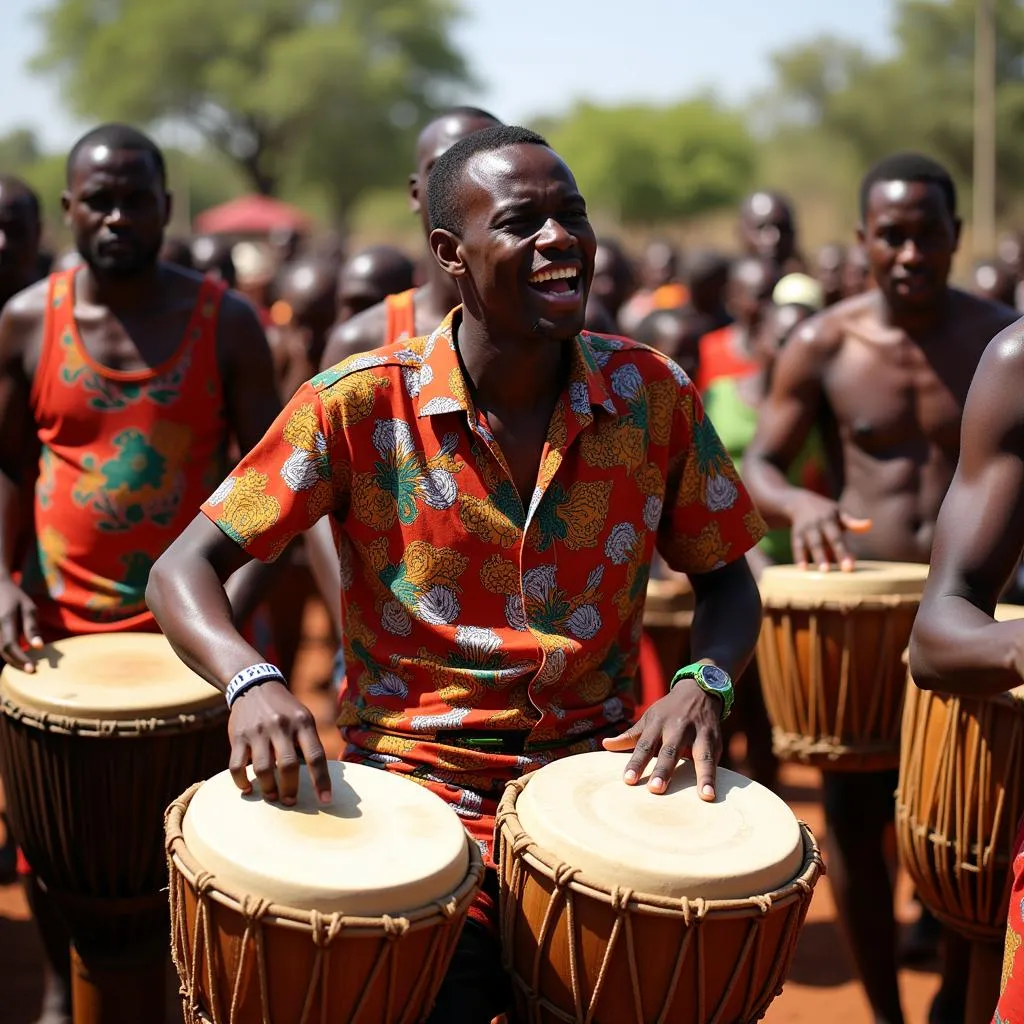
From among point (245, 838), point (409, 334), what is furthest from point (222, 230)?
point (245, 838)

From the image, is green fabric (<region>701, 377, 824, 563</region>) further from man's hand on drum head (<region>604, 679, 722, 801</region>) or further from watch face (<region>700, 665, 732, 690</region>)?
man's hand on drum head (<region>604, 679, 722, 801</region>)

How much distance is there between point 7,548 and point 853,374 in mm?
2487

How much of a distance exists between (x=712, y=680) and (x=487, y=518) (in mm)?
495

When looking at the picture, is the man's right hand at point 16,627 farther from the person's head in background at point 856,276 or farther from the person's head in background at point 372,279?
the person's head in background at point 856,276

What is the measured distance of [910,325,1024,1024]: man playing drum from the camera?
2.39 meters

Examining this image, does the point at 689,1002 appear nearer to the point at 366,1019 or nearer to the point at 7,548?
the point at 366,1019

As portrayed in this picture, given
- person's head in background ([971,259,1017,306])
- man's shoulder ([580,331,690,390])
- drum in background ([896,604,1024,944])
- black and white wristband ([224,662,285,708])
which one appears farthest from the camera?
person's head in background ([971,259,1017,306])

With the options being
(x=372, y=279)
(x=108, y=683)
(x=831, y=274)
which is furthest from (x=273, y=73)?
(x=108, y=683)

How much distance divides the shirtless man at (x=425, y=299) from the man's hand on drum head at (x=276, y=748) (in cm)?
202

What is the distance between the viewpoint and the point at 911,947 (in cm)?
503

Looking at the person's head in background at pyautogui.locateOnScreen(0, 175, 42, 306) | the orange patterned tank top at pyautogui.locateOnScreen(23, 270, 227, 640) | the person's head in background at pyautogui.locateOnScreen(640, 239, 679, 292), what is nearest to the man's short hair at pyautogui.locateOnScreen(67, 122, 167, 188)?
the orange patterned tank top at pyautogui.locateOnScreen(23, 270, 227, 640)

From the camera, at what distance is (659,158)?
164 ft

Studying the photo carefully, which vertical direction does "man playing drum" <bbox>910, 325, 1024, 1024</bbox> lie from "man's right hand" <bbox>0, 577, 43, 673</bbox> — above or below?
above

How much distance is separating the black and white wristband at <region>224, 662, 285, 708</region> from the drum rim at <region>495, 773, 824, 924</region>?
47 centimetres
